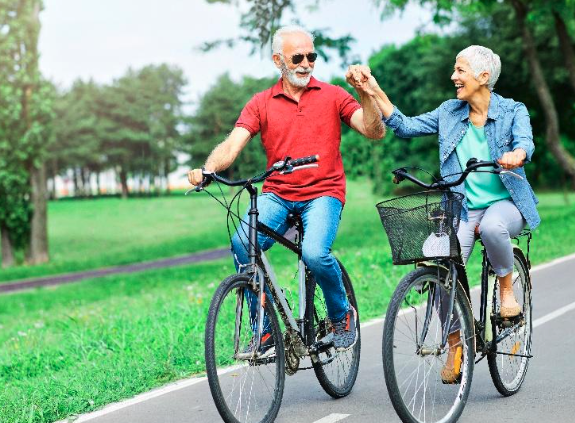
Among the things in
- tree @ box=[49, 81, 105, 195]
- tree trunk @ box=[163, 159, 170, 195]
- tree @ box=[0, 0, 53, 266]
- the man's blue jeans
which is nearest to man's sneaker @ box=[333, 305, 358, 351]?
the man's blue jeans

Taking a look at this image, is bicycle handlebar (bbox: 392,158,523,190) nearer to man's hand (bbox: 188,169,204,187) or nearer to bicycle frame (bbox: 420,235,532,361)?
bicycle frame (bbox: 420,235,532,361)

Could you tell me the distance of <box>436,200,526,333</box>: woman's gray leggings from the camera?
4699 millimetres

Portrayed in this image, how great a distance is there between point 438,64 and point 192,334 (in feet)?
126

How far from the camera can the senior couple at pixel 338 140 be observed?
4.75 meters

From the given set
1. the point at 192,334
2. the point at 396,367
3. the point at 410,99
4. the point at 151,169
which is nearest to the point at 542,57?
the point at 410,99

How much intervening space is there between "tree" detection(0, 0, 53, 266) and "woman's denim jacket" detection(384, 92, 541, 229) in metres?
23.5

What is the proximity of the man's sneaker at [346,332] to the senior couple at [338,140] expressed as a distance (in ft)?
0.04

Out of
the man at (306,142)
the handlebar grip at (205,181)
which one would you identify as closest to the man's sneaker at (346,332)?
the man at (306,142)

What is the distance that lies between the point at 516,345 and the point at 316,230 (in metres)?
1.48

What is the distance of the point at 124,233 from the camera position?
4431cm

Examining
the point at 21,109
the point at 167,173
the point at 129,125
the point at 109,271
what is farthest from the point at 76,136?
the point at 109,271

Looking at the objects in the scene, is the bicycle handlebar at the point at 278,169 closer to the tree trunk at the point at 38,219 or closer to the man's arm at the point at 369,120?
the man's arm at the point at 369,120

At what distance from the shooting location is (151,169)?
93.9 metres

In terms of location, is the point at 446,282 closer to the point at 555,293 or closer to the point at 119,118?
the point at 555,293
